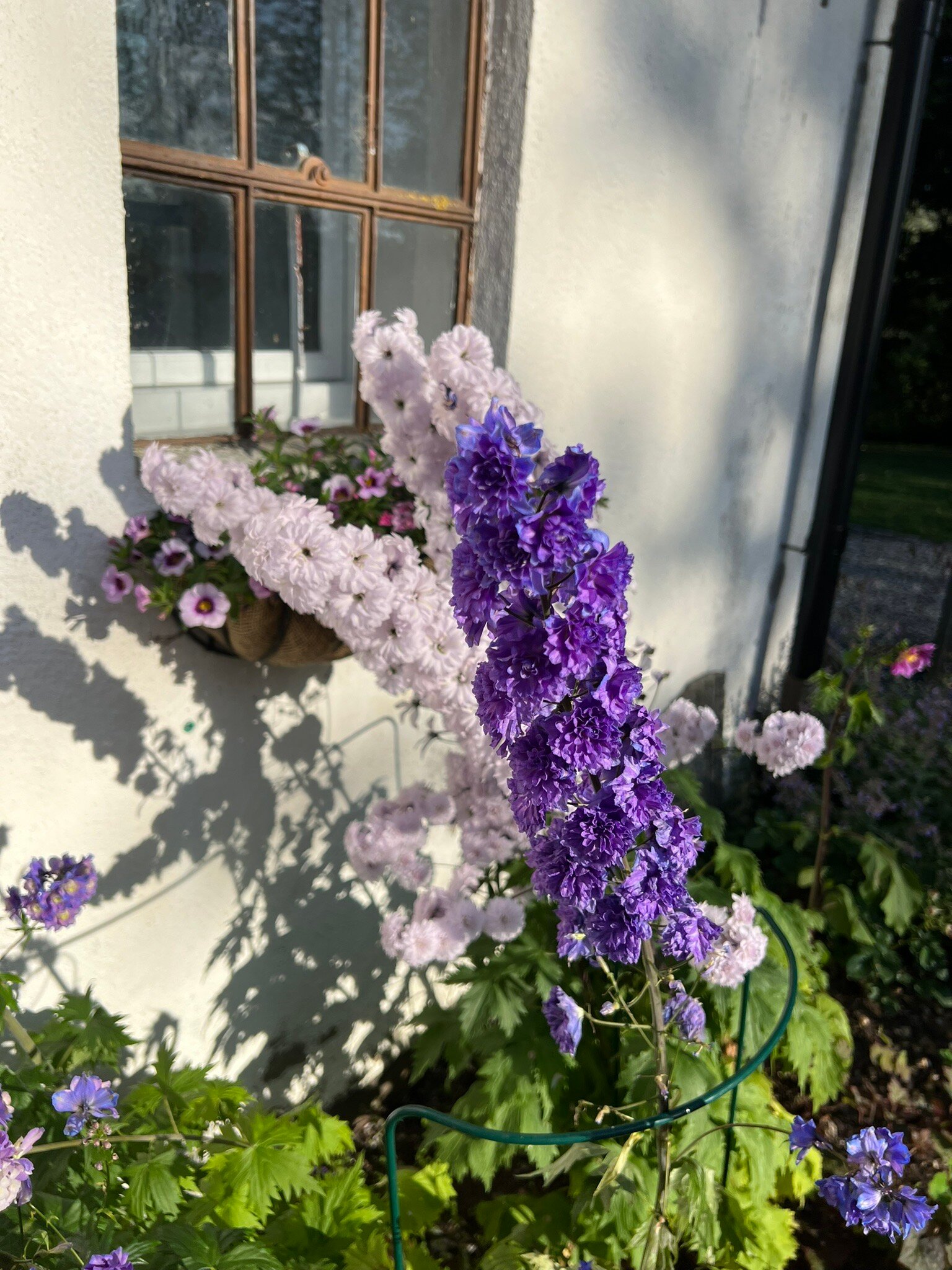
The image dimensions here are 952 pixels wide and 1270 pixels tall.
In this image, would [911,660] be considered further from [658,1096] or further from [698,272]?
[658,1096]

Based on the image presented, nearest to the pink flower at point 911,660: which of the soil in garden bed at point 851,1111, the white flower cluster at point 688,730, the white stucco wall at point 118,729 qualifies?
the white flower cluster at point 688,730

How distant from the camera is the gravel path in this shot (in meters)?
7.43

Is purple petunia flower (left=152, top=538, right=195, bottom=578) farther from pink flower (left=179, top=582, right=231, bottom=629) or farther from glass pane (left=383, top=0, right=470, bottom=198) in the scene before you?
glass pane (left=383, top=0, right=470, bottom=198)

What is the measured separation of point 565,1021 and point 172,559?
3.60ft

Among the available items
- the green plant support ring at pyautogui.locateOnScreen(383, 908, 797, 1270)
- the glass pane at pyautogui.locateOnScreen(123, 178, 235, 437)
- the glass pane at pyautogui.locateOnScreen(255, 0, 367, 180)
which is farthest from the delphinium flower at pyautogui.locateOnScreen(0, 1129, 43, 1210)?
the glass pane at pyautogui.locateOnScreen(255, 0, 367, 180)

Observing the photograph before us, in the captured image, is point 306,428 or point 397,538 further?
point 306,428

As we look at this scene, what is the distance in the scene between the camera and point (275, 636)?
6.32 feet

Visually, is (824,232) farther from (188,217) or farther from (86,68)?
(86,68)

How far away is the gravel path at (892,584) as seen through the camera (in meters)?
7.43

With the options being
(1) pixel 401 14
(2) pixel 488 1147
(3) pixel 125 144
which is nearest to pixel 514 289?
(1) pixel 401 14

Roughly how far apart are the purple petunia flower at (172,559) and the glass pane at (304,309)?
A: 0.57 m

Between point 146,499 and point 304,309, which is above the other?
point 304,309

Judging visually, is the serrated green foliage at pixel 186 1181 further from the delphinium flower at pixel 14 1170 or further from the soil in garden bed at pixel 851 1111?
the soil in garden bed at pixel 851 1111

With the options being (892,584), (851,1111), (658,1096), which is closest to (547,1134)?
(658,1096)
